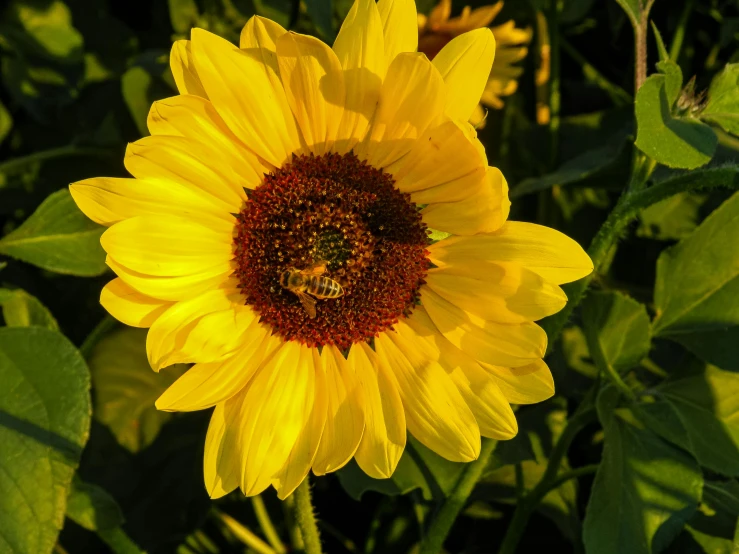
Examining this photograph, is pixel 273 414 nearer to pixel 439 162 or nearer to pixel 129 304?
pixel 129 304

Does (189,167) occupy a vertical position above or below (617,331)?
above

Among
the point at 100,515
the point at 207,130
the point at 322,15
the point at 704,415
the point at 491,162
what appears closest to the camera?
the point at 207,130

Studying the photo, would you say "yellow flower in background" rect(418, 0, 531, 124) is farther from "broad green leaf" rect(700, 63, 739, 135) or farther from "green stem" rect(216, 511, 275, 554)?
"green stem" rect(216, 511, 275, 554)

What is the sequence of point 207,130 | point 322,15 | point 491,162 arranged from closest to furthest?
point 207,130
point 322,15
point 491,162

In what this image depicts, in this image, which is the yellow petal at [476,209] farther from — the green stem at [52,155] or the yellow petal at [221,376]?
the green stem at [52,155]

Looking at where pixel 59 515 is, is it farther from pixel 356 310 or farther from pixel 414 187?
pixel 414 187

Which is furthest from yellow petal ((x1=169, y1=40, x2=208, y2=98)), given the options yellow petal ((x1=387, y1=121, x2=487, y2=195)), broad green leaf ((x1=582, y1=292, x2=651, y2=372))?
broad green leaf ((x1=582, y1=292, x2=651, y2=372))

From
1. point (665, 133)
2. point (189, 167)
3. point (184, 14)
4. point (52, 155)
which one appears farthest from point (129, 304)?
point (184, 14)
